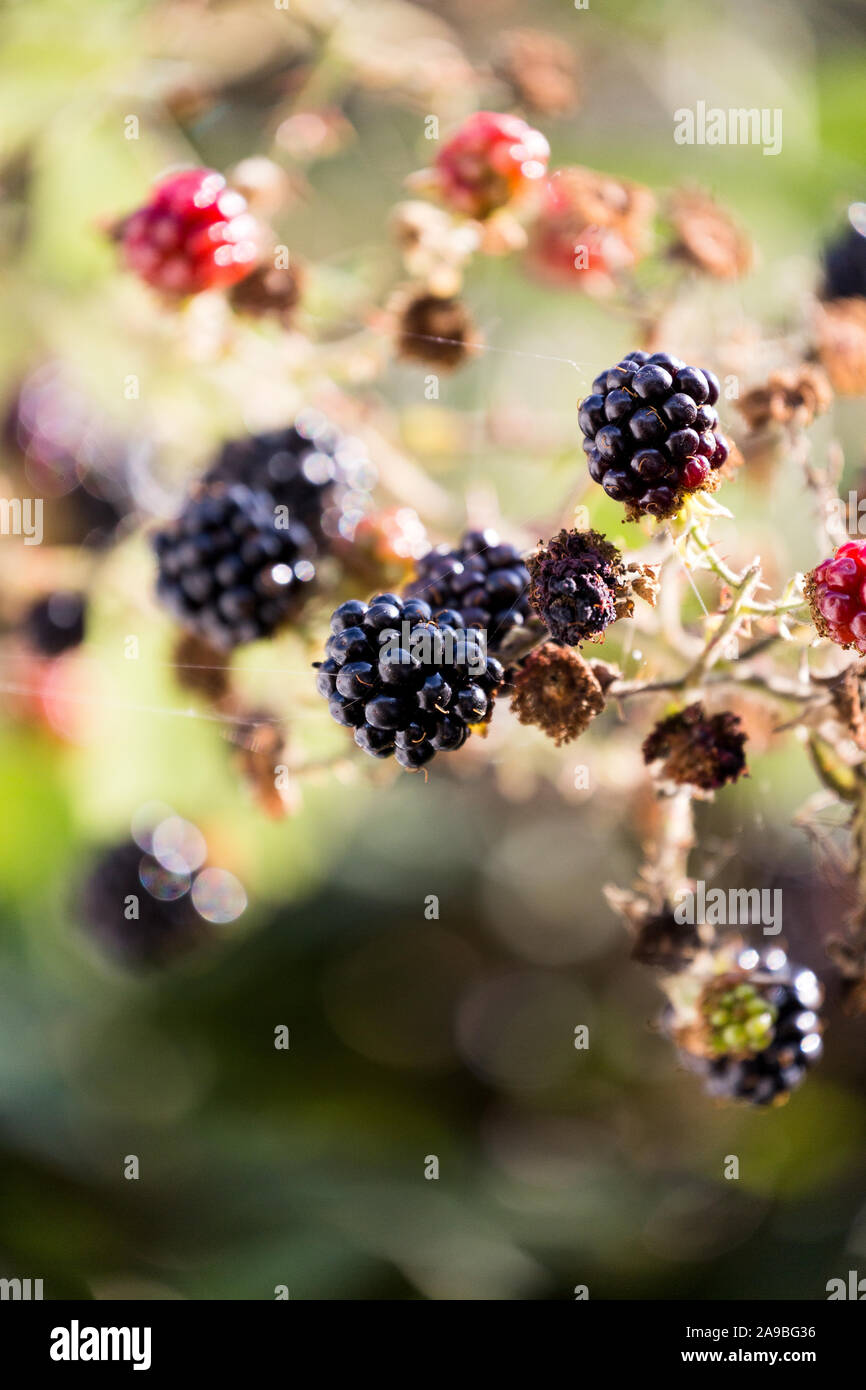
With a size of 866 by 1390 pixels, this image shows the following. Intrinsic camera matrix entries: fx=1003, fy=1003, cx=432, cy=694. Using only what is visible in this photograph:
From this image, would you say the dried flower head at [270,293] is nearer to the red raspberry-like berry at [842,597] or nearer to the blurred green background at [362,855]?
the blurred green background at [362,855]

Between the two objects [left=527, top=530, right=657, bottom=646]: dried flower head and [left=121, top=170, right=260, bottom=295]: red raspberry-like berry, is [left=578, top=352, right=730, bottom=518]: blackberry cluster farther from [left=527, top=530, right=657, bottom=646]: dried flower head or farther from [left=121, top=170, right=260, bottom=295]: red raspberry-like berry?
[left=121, top=170, right=260, bottom=295]: red raspberry-like berry

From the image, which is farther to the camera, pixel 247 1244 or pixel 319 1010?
Answer: pixel 319 1010

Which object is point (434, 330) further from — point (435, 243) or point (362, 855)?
point (362, 855)

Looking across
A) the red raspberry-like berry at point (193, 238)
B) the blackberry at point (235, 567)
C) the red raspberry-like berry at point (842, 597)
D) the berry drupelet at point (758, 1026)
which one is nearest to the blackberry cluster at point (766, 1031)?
the berry drupelet at point (758, 1026)

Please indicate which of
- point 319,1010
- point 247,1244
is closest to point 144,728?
point 319,1010
